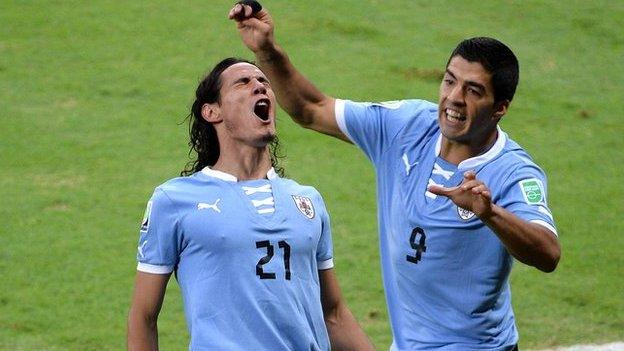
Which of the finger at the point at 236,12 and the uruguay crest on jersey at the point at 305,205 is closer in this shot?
the uruguay crest on jersey at the point at 305,205

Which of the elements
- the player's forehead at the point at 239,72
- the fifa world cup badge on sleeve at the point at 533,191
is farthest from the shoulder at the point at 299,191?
the fifa world cup badge on sleeve at the point at 533,191

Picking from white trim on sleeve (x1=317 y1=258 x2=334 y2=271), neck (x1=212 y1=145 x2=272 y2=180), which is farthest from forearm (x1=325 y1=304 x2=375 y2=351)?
neck (x1=212 y1=145 x2=272 y2=180)

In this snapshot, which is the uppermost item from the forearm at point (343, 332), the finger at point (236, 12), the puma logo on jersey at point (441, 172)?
the finger at point (236, 12)

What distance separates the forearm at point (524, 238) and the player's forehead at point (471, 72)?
76 centimetres

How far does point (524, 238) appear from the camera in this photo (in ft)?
17.4

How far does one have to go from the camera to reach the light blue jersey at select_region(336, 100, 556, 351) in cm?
582

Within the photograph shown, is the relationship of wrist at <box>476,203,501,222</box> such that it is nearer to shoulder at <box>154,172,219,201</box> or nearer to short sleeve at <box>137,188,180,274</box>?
shoulder at <box>154,172,219,201</box>

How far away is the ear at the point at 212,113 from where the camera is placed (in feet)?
18.0

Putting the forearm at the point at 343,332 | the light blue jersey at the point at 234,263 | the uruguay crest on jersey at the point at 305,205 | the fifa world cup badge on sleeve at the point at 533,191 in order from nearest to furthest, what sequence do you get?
the light blue jersey at the point at 234,263 < the uruguay crest on jersey at the point at 305,205 < the forearm at the point at 343,332 < the fifa world cup badge on sleeve at the point at 533,191

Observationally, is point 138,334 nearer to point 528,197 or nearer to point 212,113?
point 212,113

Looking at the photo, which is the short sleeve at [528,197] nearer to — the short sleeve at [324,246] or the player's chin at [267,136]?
the short sleeve at [324,246]

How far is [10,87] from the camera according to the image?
12797 mm

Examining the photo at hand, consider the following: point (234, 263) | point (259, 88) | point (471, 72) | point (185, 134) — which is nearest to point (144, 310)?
point (234, 263)

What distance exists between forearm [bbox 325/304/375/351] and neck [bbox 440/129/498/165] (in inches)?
35.2
